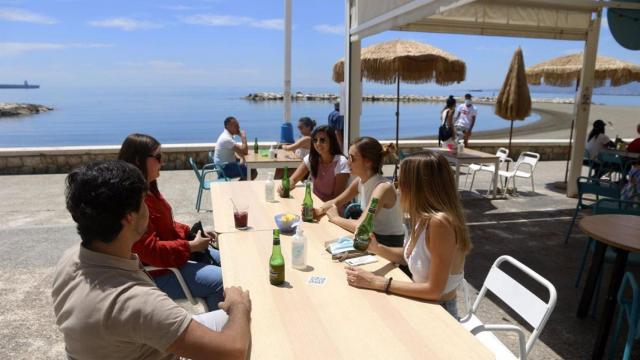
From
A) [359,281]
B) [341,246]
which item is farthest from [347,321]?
[341,246]

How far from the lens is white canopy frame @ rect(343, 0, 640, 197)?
5.06 meters

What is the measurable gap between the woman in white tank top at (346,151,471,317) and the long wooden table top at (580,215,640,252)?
3.81 ft

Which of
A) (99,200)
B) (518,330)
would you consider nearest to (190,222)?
(99,200)

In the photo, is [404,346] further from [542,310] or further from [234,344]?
[542,310]

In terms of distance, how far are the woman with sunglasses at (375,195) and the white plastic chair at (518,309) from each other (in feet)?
2.52

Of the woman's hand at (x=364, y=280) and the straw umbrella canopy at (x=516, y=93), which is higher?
the straw umbrella canopy at (x=516, y=93)

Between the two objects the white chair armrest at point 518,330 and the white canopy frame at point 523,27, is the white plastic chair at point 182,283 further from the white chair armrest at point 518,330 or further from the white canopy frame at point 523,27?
the white canopy frame at point 523,27

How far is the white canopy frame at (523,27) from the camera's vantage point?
5.06 meters

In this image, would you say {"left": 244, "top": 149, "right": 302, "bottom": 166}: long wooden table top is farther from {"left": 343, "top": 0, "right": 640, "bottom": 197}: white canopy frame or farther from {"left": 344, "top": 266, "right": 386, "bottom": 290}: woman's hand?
{"left": 344, "top": 266, "right": 386, "bottom": 290}: woman's hand

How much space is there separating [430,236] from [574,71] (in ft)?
28.6

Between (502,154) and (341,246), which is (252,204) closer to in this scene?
(341,246)

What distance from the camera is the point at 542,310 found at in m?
1.63

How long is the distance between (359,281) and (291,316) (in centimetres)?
37

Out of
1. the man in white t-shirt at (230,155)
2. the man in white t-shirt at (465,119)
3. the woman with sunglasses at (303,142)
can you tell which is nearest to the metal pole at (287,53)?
the woman with sunglasses at (303,142)
